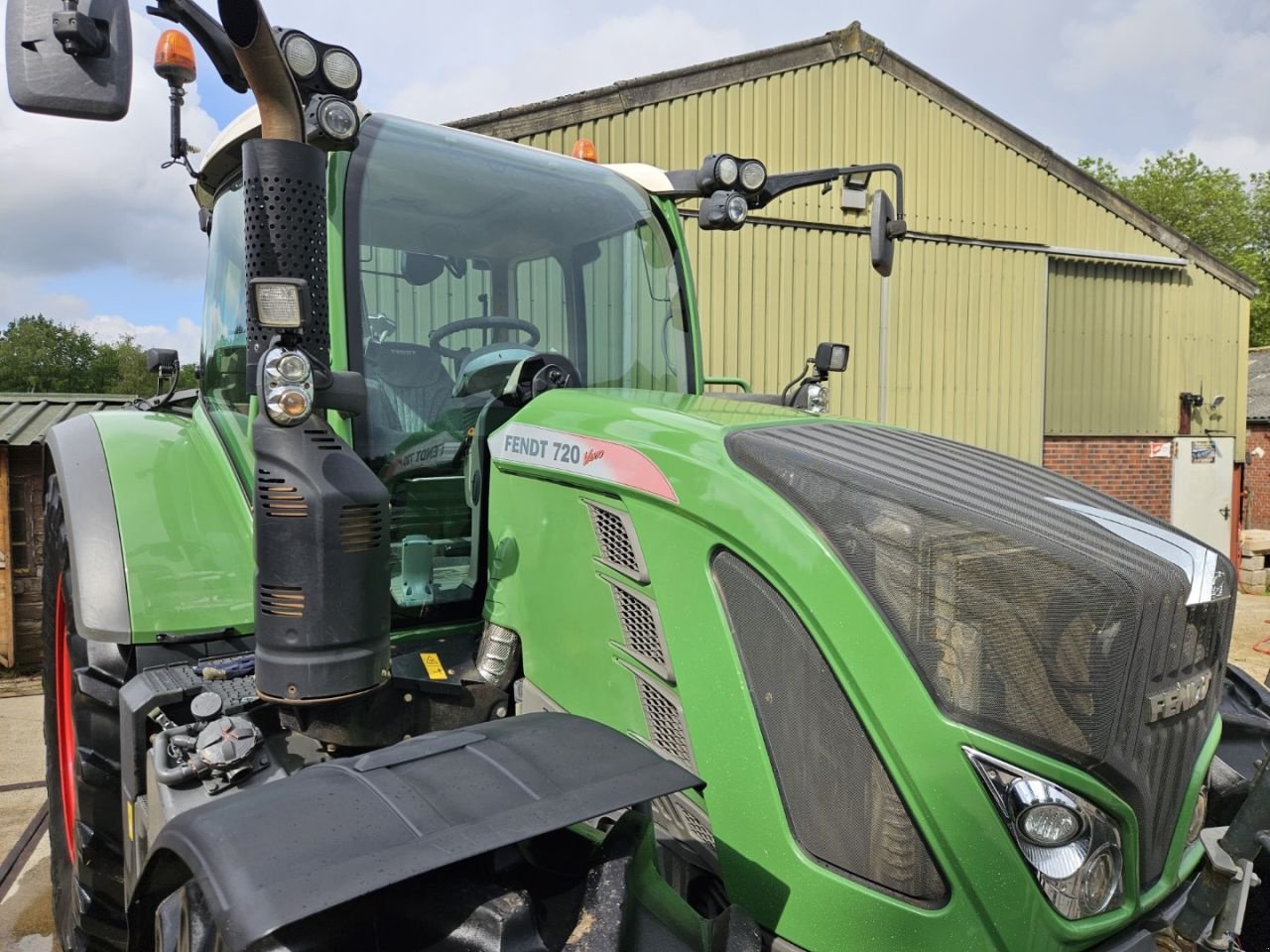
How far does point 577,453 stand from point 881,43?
994 cm

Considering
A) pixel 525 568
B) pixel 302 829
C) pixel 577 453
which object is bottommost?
pixel 302 829

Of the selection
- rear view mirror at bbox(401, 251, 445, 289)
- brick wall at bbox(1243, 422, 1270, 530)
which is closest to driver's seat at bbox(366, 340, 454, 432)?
→ rear view mirror at bbox(401, 251, 445, 289)

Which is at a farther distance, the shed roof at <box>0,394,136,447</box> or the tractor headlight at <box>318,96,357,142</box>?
the shed roof at <box>0,394,136,447</box>

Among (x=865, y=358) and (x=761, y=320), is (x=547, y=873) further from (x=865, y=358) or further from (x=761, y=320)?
(x=865, y=358)

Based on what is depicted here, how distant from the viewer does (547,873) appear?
151cm

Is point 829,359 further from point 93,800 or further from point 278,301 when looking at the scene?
point 93,800

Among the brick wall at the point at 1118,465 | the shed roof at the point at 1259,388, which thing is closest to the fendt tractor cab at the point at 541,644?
the brick wall at the point at 1118,465

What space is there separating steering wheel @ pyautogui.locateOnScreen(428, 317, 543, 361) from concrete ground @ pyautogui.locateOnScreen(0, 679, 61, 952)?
230 centimetres

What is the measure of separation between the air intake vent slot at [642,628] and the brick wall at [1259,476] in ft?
58.5

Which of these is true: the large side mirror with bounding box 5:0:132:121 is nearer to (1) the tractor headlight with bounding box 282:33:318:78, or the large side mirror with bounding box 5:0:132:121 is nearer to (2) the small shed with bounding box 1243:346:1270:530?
(1) the tractor headlight with bounding box 282:33:318:78

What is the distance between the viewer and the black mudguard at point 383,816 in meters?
1.25

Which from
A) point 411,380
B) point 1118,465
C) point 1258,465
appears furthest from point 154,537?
point 1258,465

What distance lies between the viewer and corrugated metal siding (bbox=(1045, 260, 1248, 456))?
1191 centimetres

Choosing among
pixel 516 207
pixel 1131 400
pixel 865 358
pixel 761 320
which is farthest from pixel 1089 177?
pixel 516 207
